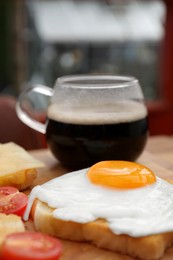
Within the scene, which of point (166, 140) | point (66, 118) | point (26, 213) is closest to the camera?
point (26, 213)

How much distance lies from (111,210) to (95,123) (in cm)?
37

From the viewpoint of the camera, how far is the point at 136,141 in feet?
4.36

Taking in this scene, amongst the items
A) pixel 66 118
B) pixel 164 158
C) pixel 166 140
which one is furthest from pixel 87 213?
pixel 166 140

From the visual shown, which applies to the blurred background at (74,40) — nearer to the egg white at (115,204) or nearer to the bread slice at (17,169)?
the bread slice at (17,169)

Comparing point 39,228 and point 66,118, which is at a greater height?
point 66,118

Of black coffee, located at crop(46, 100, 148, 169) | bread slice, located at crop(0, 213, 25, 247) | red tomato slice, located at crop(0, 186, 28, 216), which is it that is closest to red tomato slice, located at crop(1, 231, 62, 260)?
bread slice, located at crop(0, 213, 25, 247)

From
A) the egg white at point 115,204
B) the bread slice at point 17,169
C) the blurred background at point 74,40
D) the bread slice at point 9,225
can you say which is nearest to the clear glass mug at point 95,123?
the bread slice at point 17,169

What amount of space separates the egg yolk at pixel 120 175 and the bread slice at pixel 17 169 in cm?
21

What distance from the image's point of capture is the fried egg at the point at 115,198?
92cm

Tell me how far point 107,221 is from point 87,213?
4 centimetres

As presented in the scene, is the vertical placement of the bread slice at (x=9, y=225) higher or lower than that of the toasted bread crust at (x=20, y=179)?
higher

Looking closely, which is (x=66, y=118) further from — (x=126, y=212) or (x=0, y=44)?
(x=0, y=44)

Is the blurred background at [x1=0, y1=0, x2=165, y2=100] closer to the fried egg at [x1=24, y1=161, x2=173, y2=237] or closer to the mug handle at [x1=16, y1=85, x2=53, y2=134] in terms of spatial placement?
the mug handle at [x1=16, y1=85, x2=53, y2=134]

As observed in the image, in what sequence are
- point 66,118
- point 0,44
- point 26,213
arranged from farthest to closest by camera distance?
point 0,44, point 66,118, point 26,213
